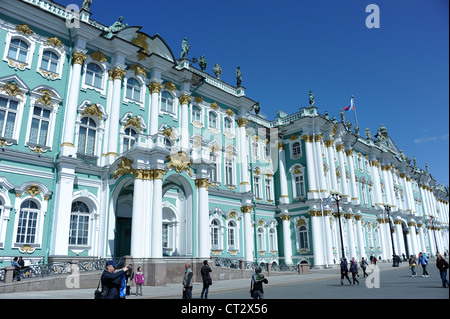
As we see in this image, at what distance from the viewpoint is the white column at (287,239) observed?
37250mm

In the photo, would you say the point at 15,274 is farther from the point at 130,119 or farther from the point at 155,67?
the point at 155,67

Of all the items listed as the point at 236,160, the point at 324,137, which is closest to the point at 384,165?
the point at 324,137

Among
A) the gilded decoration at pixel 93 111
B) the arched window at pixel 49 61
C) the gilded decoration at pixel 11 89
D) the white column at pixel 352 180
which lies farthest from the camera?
the white column at pixel 352 180

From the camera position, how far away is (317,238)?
36062 mm

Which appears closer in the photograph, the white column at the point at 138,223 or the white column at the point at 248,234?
the white column at the point at 138,223

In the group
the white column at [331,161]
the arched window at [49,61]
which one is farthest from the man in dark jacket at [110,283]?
the white column at [331,161]

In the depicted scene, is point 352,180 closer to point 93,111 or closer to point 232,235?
point 232,235

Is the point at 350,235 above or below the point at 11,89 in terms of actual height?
below

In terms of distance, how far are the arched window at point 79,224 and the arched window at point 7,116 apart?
5.52m

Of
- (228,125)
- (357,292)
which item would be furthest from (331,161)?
(357,292)

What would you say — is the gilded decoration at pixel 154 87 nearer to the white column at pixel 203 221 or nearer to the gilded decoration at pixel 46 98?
the gilded decoration at pixel 46 98

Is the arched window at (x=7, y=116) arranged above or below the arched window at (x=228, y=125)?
below

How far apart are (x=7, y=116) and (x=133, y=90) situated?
8891mm

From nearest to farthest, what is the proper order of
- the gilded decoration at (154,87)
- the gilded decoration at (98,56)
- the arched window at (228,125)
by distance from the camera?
1. the gilded decoration at (98,56)
2. the gilded decoration at (154,87)
3. the arched window at (228,125)
